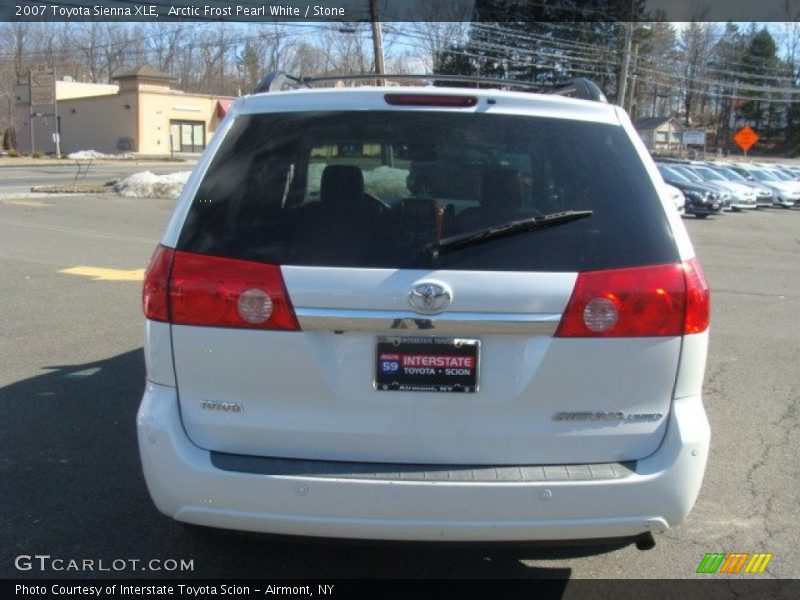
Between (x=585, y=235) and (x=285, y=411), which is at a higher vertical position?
(x=585, y=235)

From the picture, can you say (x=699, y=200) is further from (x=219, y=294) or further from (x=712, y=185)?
(x=219, y=294)

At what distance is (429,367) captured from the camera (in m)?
2.60

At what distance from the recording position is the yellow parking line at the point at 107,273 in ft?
32.8

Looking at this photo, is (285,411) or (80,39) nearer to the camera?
(285,411)

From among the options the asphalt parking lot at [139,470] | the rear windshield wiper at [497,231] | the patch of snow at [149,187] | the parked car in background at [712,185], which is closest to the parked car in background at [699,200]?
the parked car in background at [712,185]

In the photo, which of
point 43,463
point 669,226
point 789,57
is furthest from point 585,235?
point 789,57

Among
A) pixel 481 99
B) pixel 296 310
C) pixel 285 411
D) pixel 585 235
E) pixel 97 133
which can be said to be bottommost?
pixel 97 133

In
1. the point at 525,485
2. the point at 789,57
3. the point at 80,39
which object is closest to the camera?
the point at 525,485

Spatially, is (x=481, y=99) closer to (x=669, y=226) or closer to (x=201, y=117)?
(x=669, y=226)

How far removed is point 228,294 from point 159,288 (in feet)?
0.88

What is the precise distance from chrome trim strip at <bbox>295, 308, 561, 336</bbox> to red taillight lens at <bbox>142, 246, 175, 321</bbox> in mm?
486

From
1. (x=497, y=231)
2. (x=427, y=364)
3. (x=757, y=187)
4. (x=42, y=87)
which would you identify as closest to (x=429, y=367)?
(x=427, y=364)

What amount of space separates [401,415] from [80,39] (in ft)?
267

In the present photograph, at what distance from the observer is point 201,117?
2618 inches
